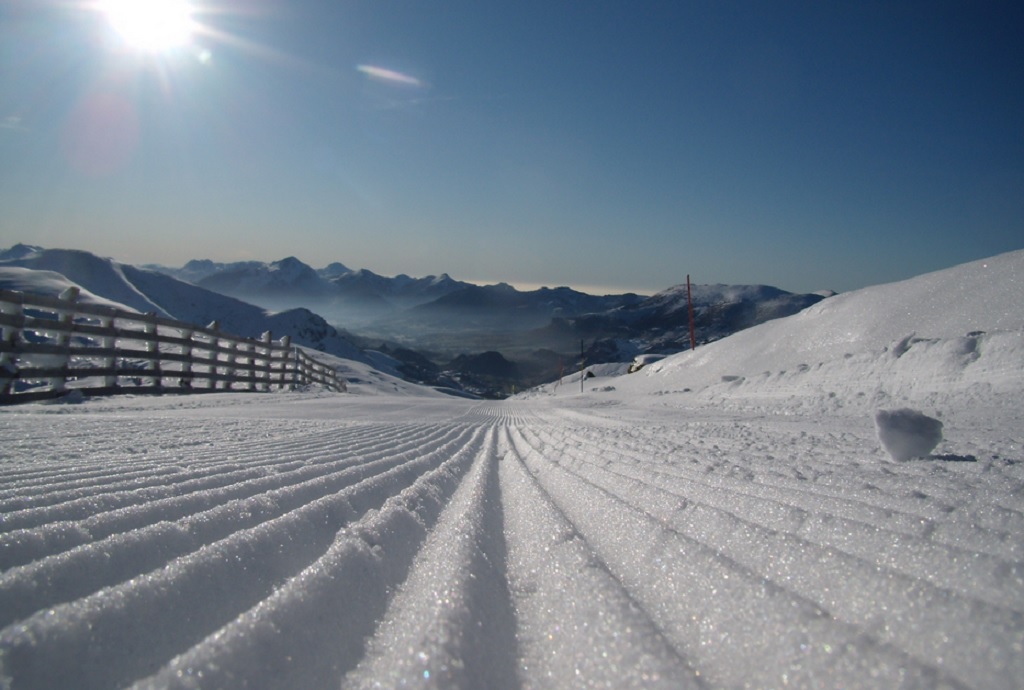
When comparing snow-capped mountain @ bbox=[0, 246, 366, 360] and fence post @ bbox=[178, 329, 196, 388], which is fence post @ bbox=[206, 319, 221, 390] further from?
snow-capped mountain @ bbox=[0, 246, 366, 360]

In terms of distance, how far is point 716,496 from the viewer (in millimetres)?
1958

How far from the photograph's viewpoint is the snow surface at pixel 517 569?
2.89 feet

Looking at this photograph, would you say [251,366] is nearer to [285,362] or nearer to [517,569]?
[285,362]

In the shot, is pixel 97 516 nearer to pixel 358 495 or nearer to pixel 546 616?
pixel 358 495

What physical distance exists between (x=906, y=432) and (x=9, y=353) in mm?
8653

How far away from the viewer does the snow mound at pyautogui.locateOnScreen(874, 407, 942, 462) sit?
92.7 inches

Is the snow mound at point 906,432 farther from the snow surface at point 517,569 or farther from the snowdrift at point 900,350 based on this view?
the snowdrift at point 900,350

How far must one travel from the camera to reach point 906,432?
2.39 metres

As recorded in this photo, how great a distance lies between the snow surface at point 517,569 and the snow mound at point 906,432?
0.19 ft

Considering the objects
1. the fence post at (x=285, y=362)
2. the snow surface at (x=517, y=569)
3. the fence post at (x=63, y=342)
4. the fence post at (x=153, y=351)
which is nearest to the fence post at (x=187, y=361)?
the fence post at (x=153, y=351)

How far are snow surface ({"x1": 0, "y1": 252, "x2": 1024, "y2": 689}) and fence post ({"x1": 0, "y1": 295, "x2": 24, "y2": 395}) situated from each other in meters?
4.44

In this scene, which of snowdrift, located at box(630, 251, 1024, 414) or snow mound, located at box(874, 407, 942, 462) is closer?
snow mound, located at box(874, 407, 942, 462)

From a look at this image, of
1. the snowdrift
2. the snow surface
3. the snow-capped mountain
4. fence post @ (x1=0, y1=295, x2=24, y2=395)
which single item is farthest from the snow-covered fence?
the snow-capped mountain

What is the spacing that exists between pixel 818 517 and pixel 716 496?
44 centimetres
